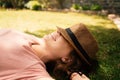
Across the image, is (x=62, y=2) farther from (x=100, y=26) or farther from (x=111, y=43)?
(x=111, y=43)

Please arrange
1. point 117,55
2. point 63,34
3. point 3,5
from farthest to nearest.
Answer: point 3,5
point 117,55
point 63,34

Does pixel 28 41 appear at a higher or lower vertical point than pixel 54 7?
higher

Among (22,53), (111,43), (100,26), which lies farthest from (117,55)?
(100,26)

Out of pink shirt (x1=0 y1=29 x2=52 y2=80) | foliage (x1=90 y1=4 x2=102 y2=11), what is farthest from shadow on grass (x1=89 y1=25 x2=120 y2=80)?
foliage (x1=90 y1=4 x2=102 y2=11)

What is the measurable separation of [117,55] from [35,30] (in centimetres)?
354

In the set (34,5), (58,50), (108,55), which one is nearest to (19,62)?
(58,50)

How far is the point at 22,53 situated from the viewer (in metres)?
3.33

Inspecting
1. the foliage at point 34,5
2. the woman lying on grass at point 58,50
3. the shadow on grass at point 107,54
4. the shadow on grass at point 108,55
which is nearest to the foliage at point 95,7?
the foliage at point 34,5

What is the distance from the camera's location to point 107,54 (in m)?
6.43

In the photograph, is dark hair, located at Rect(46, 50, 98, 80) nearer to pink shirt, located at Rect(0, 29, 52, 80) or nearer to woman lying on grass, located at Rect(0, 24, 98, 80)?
woman lying on grass, located at Rect(0, 24, 98, 80)

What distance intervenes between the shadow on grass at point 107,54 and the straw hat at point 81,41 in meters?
1.11

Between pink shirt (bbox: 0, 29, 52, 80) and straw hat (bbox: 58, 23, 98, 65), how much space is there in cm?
43

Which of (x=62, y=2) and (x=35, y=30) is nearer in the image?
(x=35, y=30)

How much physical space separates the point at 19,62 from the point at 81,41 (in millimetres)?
764
